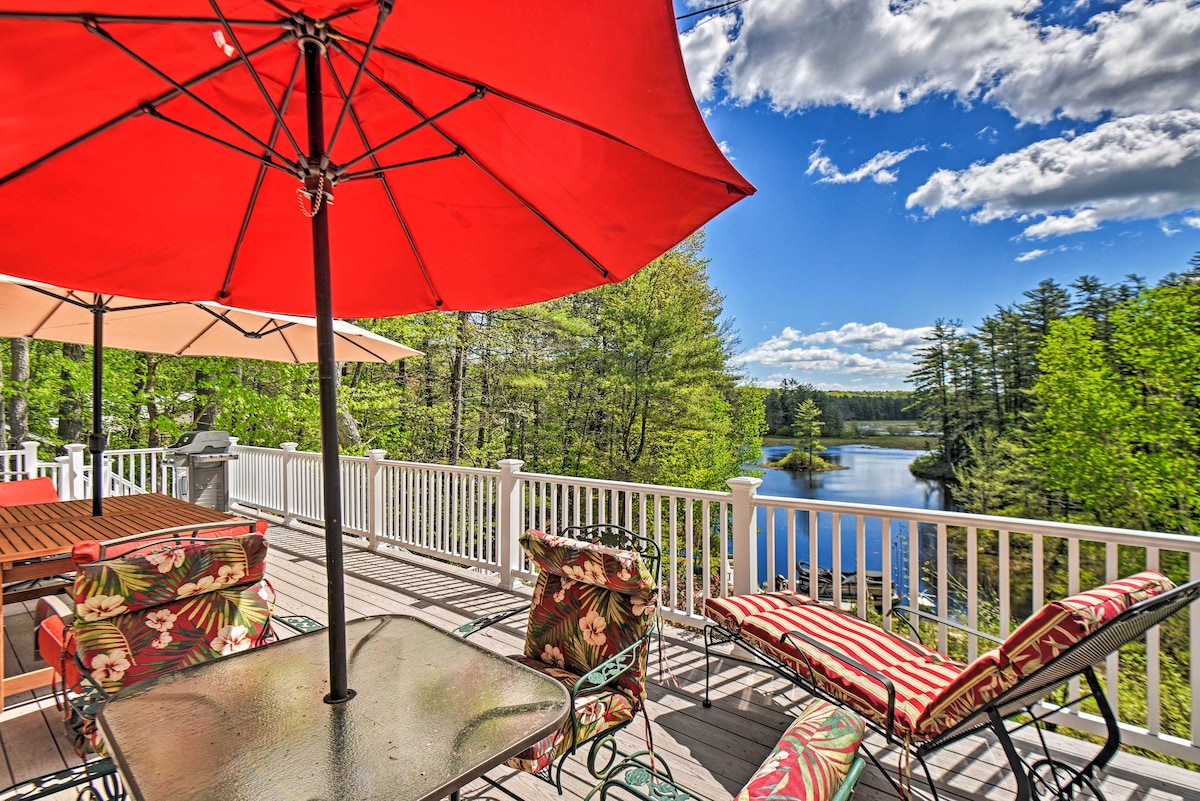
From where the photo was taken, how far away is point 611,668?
1931 millimetres

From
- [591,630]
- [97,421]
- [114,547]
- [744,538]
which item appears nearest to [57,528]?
[97,421]

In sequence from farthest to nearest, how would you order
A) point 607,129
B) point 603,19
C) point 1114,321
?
point 1114,321
point 607,129
point 603,19

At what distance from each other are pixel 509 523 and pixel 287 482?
4.44 m

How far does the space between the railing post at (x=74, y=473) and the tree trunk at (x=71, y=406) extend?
5.81 m

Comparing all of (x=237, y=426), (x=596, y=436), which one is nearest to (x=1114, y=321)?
(x=596, y=436)

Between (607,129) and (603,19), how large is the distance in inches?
9.2

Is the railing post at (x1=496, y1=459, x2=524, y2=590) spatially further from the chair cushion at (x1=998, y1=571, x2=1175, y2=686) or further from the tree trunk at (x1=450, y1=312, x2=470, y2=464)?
the tree trunk at (x1=450, y1=312, x2=470, y2=464)

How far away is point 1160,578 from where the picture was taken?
190cm

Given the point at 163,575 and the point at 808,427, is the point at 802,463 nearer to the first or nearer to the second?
the point at 808,427

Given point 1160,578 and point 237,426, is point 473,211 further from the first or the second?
point 237,426

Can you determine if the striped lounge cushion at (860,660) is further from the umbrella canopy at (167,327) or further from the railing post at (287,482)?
the railing post at (287,482)

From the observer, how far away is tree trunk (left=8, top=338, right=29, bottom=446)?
9.23 meters

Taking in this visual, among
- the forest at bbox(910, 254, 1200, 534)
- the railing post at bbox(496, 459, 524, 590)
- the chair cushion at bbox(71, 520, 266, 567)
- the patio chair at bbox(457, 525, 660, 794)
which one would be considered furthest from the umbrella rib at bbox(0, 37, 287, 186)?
the forest at bbox(910, 254, 1200, 534)

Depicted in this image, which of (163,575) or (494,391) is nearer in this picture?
(163,575)
